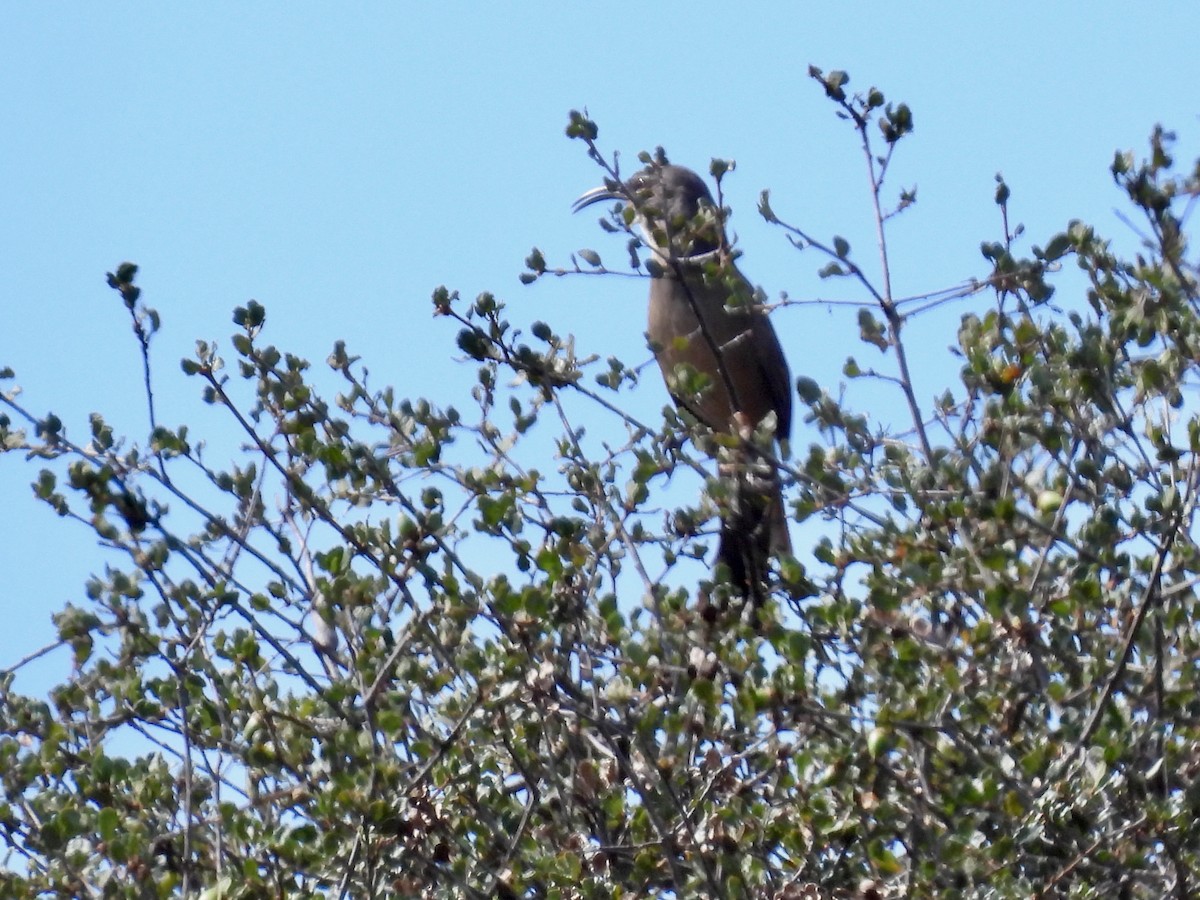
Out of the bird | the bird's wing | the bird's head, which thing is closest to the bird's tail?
the bird

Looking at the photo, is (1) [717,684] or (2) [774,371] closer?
(1) [717,684]

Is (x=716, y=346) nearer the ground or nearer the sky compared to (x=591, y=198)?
nearer the ground

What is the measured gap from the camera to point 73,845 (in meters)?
2.70

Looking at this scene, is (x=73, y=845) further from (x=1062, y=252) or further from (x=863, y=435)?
→ (x=1062, y=252)

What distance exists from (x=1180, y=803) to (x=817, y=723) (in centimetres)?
55

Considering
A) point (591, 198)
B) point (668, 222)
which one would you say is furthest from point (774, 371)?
point (668, 222)

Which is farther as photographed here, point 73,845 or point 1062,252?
point 1062,252

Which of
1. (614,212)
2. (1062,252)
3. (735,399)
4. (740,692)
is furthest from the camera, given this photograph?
(735,399)

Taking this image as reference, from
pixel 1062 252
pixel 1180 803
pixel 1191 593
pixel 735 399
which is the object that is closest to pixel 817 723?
pixel 1180 803

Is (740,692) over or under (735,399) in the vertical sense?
under

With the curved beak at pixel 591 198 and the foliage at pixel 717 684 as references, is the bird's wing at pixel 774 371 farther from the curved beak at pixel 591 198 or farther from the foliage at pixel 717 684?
the foliage at pixel 717 684

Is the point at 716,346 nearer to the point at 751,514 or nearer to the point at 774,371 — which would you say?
the point at 751,514

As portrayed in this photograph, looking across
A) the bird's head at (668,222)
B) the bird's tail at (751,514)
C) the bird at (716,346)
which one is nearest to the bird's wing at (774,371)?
the bird at (716,346)

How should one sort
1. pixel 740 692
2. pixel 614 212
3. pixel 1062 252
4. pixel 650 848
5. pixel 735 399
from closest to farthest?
1. pixel 740 692
2. pixel 650 848
3. pixel 1062 252
4. pixel 614 212
5. pixel 735 399
